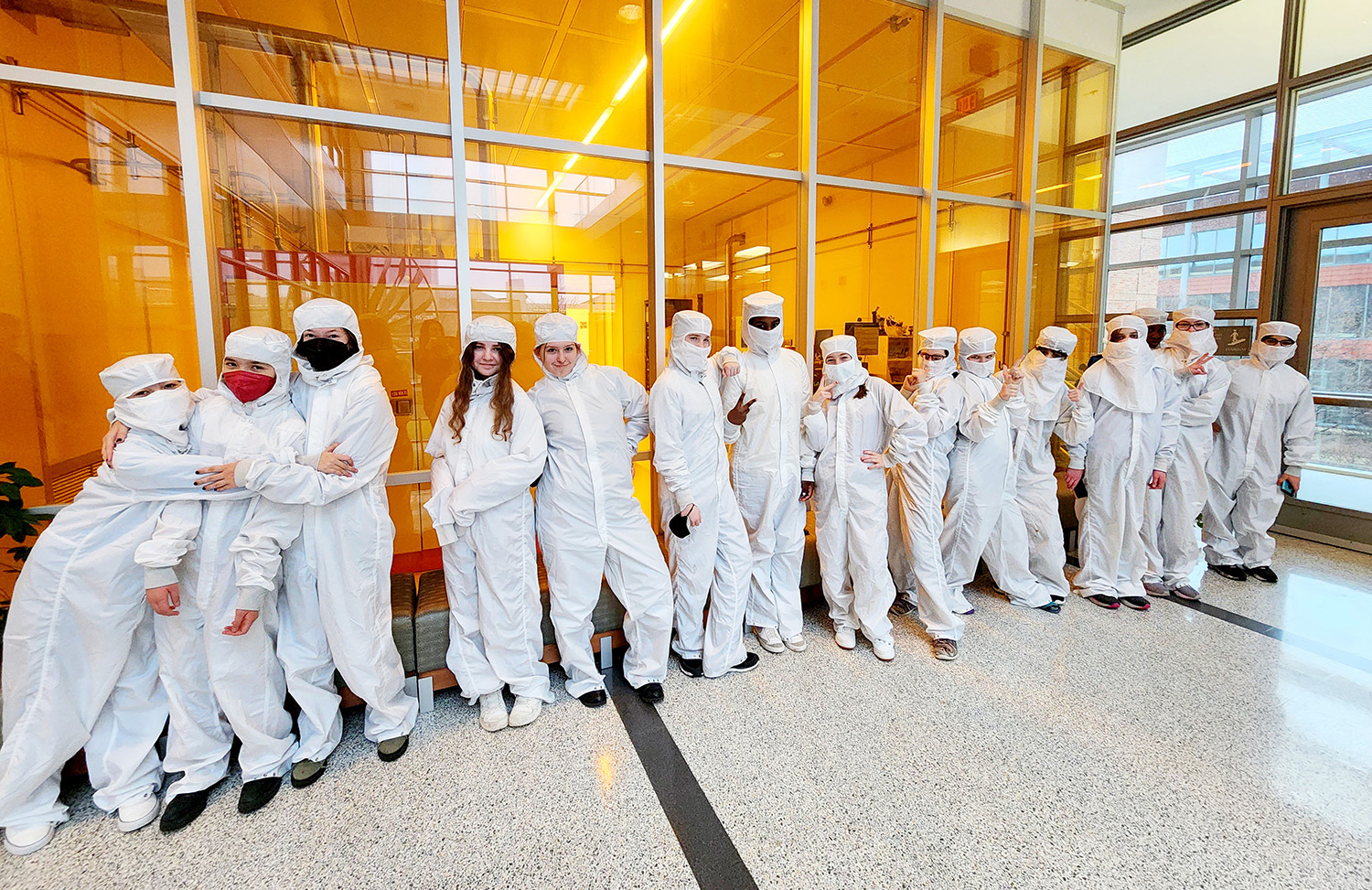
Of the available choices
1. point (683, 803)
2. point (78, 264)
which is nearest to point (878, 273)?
point (683, 803)

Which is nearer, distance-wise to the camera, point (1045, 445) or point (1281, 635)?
point (1281, 635)

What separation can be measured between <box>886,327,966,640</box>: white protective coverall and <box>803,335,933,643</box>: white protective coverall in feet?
0.43

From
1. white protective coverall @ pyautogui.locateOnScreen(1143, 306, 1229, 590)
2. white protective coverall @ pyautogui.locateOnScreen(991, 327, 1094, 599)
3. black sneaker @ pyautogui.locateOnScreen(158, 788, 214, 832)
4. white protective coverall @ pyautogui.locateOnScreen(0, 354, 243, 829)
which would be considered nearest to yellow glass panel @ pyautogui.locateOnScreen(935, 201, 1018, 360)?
white protective coverall @ pyautogui.locateOnScreen(991, 327, 1094, 599)

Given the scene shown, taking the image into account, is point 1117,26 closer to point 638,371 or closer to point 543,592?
point 638,371

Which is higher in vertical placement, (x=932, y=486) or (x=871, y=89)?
(x=871, y=89)

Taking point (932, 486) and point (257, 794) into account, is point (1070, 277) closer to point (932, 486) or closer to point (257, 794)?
point (932, 486)

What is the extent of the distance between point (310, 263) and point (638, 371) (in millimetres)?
1581

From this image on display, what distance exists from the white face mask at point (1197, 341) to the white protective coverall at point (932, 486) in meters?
1.71

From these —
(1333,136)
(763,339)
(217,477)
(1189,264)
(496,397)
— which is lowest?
(217,477)

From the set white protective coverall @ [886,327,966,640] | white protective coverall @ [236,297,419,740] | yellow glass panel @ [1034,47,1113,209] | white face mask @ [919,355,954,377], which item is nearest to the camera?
white protective coverall @ [236,297,419,740]

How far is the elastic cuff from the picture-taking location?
1706 millimetres

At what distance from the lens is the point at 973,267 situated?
411 cm

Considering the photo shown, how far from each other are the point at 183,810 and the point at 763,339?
8.89ft

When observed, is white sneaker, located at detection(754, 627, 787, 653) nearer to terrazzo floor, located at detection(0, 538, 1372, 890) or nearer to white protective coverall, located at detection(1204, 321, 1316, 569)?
terrazzo floor, located at detection(0, 538, 1372, 890)
